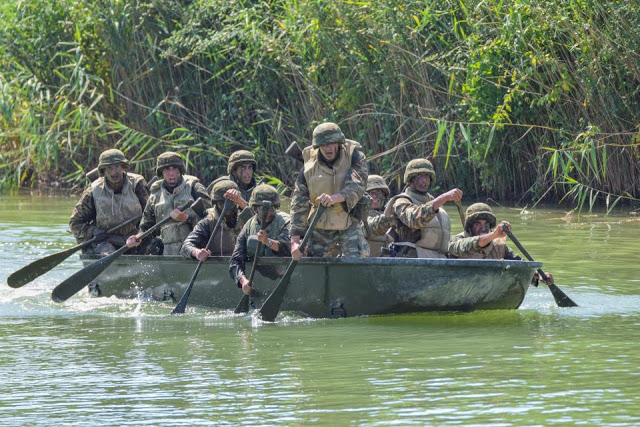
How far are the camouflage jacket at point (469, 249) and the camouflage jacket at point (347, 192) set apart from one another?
88cm

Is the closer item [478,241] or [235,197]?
[478,241]

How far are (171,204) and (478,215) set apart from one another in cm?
312

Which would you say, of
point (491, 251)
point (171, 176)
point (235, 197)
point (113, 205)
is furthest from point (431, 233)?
point (113, 205)

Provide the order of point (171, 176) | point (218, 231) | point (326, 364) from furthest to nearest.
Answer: point (171, 176) → point (218, 231) → point (326, 364)

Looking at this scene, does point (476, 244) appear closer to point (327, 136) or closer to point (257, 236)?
point (327, 136)

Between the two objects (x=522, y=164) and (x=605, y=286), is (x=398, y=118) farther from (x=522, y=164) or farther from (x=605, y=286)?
(x=605, y=286)

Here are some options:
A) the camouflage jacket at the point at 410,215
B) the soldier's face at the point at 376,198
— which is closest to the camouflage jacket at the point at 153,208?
the soldier's face at the point at 376,198

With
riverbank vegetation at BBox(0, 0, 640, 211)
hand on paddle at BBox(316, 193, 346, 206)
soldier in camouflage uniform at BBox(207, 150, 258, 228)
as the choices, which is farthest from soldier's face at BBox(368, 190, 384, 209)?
riverbank vegetation at BBox(0, 0, 640, 211)

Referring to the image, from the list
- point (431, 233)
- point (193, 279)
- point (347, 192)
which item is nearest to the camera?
point (347, 192)

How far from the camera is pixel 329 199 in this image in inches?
374

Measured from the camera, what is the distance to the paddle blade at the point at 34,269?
38.9 feet

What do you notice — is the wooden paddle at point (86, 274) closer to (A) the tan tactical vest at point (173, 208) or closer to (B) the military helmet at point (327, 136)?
(A) the tan tactical vest at point (173, 208)

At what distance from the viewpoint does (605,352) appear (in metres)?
8.27

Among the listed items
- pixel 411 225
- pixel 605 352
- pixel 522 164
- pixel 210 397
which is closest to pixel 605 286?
pixel 411 225
